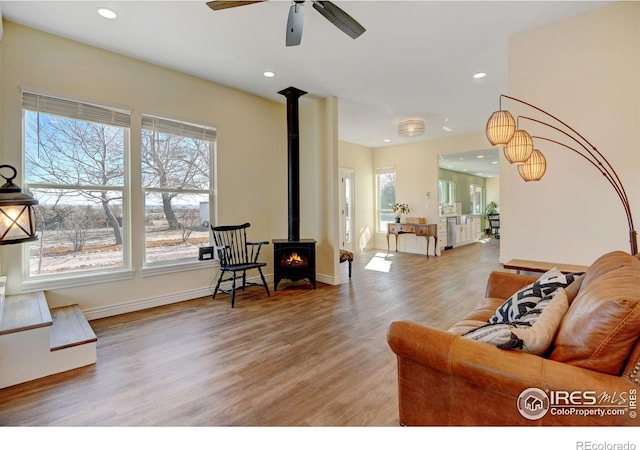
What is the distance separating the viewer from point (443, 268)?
5.99 m

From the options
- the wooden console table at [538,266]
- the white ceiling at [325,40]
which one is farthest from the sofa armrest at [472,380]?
the white ceiling at [325,40]

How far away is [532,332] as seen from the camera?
1.15m

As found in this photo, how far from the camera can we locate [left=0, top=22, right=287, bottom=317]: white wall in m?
2.85

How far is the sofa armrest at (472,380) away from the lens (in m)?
1.00

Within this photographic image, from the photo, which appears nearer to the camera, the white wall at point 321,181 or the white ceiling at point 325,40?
the white ceiling at point 325,40

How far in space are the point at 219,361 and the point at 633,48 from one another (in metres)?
4.17

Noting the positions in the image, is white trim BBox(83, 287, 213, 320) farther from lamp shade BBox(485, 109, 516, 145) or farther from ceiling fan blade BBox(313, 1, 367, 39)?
lamp shade BBox(485, 109, 516, 145)

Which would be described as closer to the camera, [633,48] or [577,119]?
[633,48]

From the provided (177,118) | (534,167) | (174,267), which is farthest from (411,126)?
(174,267)

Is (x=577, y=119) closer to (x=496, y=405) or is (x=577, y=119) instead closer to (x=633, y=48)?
(x=633, y=48)

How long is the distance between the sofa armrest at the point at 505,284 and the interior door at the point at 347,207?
17.2ft

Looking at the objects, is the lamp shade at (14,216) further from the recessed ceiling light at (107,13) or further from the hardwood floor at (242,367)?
the recessed ceiling light at (107,13)

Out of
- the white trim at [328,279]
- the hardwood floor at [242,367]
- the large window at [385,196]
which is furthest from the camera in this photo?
the large window at [385,196]
